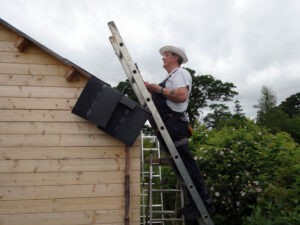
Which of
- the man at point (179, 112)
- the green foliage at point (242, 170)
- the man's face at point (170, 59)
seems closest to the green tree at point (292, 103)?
the green foliage at point (242, 170)

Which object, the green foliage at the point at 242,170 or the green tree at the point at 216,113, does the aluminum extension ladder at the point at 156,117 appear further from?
the green tree at the point at 216,113

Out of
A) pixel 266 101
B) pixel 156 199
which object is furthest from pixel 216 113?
pixel 156 199

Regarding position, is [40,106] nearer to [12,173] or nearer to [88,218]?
[12,173]

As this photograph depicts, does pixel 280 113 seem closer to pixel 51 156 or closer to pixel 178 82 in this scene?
pixel 178 82

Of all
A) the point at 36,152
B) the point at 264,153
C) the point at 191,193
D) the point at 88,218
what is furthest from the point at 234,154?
the point at 36,152

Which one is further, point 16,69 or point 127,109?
point 16,69

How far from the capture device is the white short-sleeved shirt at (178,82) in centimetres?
450

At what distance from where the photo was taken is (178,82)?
450 centimetres

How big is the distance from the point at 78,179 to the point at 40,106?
1.04m

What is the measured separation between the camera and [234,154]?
22.9 feet

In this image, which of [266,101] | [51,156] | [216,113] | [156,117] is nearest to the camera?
[156,117]

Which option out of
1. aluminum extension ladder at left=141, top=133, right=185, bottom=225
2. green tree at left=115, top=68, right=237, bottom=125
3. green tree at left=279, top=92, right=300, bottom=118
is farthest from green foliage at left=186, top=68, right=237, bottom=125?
aluminum extension ladder at left=141, top=133, right=185, bottom=225

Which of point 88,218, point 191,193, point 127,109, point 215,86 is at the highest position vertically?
point 215,86

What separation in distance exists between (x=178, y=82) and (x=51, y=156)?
5.97 feet
